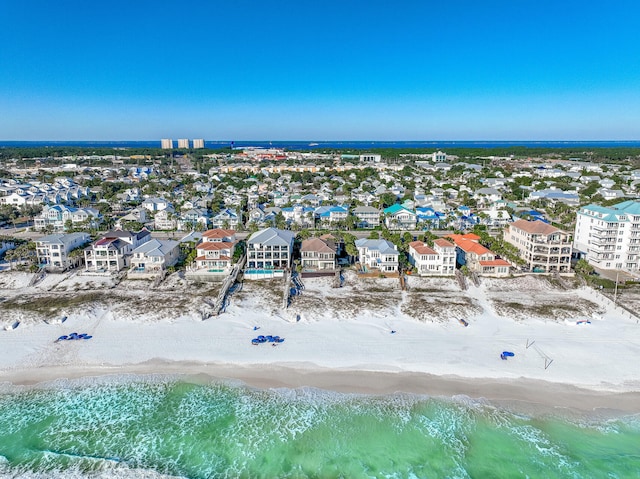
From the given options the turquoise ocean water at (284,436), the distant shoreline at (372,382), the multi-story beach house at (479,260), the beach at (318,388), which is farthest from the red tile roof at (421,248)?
the turquoise ocean water at (284,436)

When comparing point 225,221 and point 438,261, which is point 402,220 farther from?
point 225,221

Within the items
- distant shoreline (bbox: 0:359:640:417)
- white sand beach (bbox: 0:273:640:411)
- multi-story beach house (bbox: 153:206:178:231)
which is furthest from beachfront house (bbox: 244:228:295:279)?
multi-story beach house (bbox: 153:206:178:231)

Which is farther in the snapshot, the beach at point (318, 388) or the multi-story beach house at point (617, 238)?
the multi-story beach house at point (617, 238)

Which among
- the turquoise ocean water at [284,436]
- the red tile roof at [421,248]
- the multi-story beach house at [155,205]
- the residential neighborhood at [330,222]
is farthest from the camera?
the multi-story beach house at [155,205]

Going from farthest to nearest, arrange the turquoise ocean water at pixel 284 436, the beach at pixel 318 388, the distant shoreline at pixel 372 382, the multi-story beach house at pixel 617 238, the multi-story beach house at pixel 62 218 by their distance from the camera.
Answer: the multi-story beach house at pixel 62 218
the multi-story beach house at pixel 617 238
the distant shoreline at pixel 372 382
the beach at pixel 318 388
the turquoise ocean water at pixel 284 436

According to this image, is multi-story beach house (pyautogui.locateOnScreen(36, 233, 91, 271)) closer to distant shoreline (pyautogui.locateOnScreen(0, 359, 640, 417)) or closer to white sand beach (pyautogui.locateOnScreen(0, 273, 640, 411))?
white sand beach (pyautogui.locateOnScreen(0, 273, 640, 411))

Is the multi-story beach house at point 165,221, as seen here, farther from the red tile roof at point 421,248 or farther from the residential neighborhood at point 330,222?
the red tile roof at point 421,248
